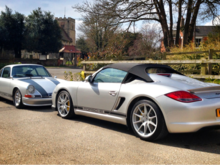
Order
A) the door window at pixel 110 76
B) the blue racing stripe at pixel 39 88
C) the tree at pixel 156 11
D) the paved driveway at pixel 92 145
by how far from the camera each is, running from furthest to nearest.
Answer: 1. the tree at pixel 156 11
2. the blue racing stripe at pixel 39 88
3. the door window at pixel 110 76
4. the paved driveway at pixel 92 145

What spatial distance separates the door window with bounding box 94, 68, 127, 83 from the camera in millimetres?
4965

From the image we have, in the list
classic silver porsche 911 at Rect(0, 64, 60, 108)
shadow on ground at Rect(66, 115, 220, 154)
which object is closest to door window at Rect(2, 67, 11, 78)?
classic silver porsche 911 at Rect(0, 64, 60, 108)

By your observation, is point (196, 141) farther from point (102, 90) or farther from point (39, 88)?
point (39, 88)

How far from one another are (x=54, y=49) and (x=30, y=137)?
45863 mm

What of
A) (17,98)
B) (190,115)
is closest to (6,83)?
(17,98)

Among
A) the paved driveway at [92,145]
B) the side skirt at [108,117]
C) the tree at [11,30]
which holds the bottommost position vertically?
the paved driveway at [92,145]

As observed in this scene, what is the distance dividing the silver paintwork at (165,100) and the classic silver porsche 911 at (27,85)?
2.32 m

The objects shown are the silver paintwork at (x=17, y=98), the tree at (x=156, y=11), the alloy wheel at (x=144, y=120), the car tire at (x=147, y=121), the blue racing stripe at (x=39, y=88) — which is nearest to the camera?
the car tire at (x=147, y=121)

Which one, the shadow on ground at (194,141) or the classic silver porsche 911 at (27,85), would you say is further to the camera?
the classic silver porsche 911 at (27,85)

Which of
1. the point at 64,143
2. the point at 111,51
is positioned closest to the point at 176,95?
the point at 64,143

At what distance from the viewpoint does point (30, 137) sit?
4.47 metres

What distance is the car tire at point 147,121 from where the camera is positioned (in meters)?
4.00

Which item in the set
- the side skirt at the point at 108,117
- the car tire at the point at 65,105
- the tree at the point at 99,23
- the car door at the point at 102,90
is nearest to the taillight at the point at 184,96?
the side skirt at the point at 108,117

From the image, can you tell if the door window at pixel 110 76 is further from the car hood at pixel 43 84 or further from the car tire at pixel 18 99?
the car tire at pixel 18 99
